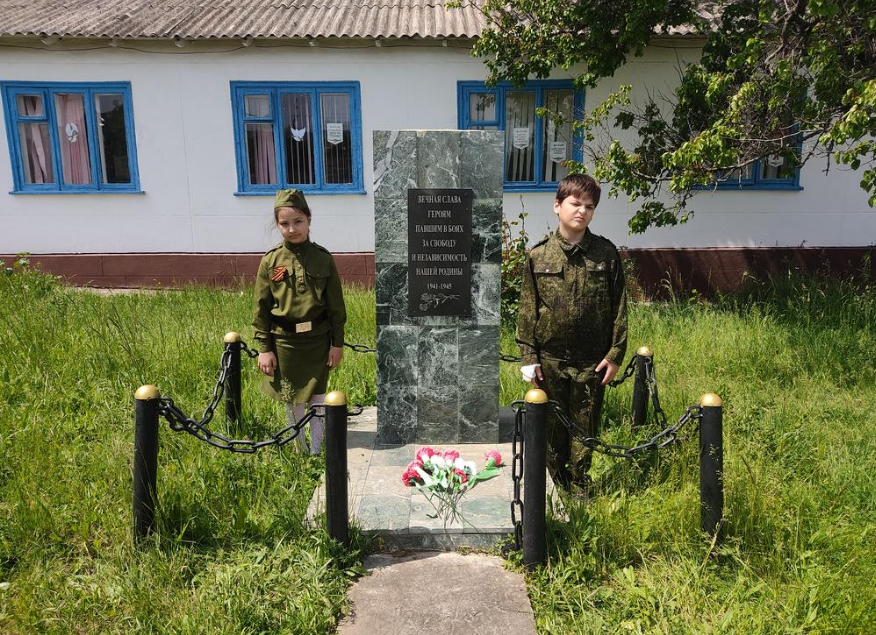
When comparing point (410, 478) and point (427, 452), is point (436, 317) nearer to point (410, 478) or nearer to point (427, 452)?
point (427, 452)

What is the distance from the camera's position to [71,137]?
9.74m

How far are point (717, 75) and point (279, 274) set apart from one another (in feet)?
15.9

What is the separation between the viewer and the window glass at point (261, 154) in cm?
969

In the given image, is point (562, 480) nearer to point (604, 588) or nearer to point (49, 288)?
point (604, 588)

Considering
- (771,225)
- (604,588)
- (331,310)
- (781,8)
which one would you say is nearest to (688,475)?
(604,588)

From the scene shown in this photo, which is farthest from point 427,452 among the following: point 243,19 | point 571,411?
point 243,19

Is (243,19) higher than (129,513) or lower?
higher

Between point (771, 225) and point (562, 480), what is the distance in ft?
26.1

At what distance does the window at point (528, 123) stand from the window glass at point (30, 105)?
644 centimetres

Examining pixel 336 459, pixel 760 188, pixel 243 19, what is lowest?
pixel 336 459

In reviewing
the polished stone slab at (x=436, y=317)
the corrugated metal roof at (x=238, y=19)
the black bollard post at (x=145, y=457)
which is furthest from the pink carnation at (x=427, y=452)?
the corrugated metal roof at (x=238, y=19)

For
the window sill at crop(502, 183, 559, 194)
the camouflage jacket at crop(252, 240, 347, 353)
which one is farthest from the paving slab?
the window sill at crop(502, 183, 559, 194)

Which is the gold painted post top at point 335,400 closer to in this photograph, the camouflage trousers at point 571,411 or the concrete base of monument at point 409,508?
the concrete base of monument at point 409,508

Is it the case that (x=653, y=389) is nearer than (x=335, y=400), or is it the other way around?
(x=335, y=400)
